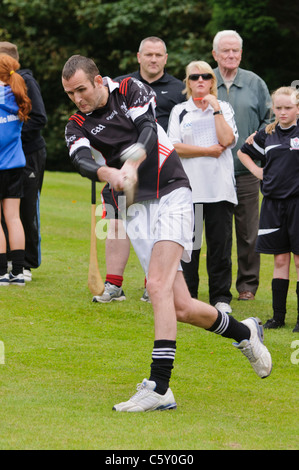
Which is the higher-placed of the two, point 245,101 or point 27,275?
point 245,101

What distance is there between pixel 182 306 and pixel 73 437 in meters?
1.23

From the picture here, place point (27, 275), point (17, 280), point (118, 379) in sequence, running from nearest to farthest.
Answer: point (118, 379)
point (17, 280)
point (27, 275)

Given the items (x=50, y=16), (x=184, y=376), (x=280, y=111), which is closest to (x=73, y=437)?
(x=184, y=376)

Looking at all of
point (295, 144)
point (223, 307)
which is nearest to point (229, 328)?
point (295, 144)

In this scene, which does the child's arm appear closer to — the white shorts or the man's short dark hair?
the white shorts

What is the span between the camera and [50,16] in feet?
110

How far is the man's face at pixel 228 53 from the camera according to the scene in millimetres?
8406

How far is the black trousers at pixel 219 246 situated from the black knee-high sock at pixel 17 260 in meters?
1.70

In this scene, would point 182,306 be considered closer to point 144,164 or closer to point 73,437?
point 144,164

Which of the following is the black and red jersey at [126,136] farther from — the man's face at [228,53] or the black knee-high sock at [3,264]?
the black knee-high sock at [3,264]

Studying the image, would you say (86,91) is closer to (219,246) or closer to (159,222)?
(159,222)

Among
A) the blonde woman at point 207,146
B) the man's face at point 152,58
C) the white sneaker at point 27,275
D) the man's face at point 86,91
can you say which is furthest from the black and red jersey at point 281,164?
Result: the white sneaker at point 27,275

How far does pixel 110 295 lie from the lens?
8188 mm

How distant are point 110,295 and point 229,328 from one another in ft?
9.53
